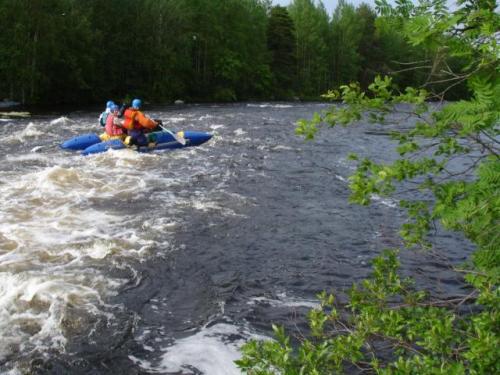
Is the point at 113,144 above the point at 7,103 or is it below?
below

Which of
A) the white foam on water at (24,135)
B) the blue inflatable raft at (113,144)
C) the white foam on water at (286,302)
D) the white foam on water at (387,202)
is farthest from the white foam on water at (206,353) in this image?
the white foam on water at (24,135)

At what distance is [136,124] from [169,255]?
7803 millimetres

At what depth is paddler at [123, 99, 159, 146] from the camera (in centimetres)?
1409

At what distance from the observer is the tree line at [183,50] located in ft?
98.3

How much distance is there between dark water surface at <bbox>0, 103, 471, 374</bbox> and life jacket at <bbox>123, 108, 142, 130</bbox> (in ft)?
2.41

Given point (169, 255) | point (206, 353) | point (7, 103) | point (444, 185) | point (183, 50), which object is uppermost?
point (183, 50)

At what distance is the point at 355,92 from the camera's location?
8.96ft

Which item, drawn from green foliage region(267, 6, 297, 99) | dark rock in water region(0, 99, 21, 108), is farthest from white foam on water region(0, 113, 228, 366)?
green foliage region(267, 6, 297, 99)

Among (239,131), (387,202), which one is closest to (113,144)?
(239,131)

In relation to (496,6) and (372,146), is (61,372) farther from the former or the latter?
(372,146)

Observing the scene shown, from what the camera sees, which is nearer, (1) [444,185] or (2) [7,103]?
(1) [444,185]

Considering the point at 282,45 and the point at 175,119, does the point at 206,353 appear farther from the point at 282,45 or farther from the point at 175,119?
the point at 282,45

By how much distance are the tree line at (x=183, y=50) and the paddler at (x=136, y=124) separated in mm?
7616

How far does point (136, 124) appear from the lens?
559 inches
